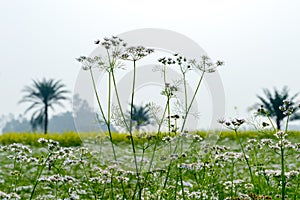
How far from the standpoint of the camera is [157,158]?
5379 mm

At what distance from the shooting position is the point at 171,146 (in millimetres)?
4766

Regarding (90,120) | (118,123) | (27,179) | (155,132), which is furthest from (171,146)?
(27,179)

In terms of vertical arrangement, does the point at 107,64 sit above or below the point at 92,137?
above

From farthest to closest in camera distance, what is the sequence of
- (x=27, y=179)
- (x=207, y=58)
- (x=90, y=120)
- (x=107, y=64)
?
(x=27, y=179), (x=90, y=120), (x=207, y=58), (x=107, y=64)

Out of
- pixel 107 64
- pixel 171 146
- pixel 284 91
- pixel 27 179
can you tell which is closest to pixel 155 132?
pixel 171 146

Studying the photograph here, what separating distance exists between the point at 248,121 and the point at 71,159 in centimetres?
178

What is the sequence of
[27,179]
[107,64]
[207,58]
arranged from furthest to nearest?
1. [27,179]
2. [207,58]
3. [107,64]

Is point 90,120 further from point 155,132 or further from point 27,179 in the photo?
point 27,179

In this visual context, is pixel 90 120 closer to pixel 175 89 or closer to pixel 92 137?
pixel 92 137

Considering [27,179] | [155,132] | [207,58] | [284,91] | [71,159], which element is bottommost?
[27,179]

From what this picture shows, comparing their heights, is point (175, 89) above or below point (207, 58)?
below

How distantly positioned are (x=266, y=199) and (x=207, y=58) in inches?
57.4

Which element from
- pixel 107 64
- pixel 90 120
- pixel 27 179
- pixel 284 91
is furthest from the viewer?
pixel 284 91

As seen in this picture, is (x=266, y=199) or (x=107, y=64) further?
(x=107, y=64)
